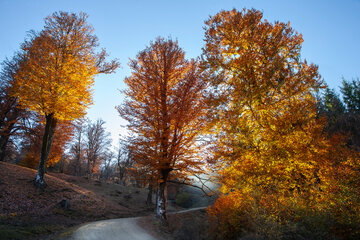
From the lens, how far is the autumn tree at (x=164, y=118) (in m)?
9.57

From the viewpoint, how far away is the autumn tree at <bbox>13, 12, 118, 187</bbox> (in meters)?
→ 11.3

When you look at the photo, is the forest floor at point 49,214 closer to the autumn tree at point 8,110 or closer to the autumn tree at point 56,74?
the autumn tree at point 56,74

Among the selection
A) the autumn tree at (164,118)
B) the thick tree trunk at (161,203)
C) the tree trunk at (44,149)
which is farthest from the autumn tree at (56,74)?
the thick tree trunk at (161,203)

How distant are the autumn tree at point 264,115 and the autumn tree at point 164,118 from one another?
4.49 feet

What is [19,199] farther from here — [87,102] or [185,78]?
[185,78]

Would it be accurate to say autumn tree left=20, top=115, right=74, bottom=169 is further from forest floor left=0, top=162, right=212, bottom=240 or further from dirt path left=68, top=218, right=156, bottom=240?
dirt path left=68, top=218, right=156, bottom=240

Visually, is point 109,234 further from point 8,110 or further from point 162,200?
point 8,110

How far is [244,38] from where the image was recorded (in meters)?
8.88

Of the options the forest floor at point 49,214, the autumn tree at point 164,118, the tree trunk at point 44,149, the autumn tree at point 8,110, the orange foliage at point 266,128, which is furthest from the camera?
the autumn tree at point 8,110

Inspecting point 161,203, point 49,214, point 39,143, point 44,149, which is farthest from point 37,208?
point 39,143

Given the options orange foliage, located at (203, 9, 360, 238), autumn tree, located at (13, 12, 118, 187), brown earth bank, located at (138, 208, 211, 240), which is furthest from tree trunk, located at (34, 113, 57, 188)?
orange foliage, located at (203, 9, 360, 238)

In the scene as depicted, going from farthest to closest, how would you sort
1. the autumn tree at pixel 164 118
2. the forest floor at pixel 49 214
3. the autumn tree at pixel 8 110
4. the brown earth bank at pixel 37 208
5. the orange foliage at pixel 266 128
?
the autumn tree at pixel 8 110 → the autumn tree at pixel 164 118 → the brown earth bank at pixel 37 208 → the forest floor at pixel 49 214 → the orange foliage at pixel 266 128

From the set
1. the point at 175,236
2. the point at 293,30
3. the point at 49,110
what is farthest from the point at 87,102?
the point at 293,30

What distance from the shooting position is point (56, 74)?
467 inches
